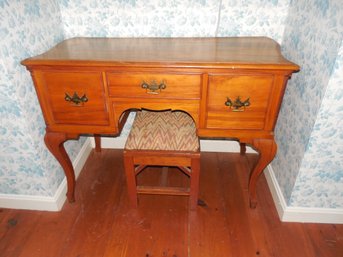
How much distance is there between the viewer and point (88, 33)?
1.59m

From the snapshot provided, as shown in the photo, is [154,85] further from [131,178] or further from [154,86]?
[131,178]

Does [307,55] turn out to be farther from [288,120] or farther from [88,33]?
[88,33]

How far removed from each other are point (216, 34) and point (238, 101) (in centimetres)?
59

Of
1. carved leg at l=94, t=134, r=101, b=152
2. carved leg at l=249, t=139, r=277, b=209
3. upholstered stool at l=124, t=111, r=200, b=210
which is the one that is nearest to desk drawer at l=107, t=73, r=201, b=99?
upholstered stool at l=124, t=111, r=200, b=210

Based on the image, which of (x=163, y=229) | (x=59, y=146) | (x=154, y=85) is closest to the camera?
(x=154, y=85)

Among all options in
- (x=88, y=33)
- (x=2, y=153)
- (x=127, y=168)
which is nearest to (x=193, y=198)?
(x=127, y=168)

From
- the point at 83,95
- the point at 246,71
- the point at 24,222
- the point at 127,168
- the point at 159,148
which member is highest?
the point at 246,71

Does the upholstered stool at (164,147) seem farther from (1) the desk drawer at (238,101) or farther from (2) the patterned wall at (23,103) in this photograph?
(2) the patterned wall at (23,103)

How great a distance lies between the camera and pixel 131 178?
1.47 m

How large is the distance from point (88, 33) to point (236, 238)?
1.46 m

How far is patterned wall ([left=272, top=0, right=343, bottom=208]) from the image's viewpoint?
1088 millimetres

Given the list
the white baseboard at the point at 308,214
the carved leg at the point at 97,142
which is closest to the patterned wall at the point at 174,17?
the carved leg at the point at 97,142

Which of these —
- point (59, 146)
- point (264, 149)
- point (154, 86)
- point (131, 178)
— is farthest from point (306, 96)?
point (59, 146)

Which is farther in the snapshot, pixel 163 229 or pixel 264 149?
pixel 163 229
